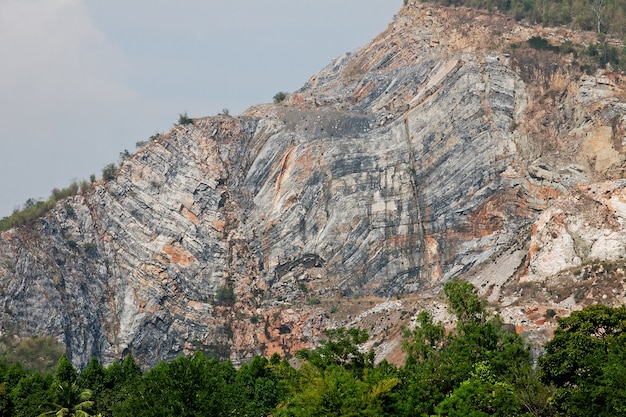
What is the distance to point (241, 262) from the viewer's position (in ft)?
323

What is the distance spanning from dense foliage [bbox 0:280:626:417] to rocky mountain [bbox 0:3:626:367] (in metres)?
31.2

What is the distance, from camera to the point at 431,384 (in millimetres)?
43625

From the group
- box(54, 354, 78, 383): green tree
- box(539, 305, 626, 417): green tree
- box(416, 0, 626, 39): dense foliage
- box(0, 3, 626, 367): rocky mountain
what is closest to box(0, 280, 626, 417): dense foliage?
box(539, 305, 626, 417): green tree

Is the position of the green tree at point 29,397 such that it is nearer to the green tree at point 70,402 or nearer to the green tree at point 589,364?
the green tree at point 70,402

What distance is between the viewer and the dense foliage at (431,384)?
4038 centimetres

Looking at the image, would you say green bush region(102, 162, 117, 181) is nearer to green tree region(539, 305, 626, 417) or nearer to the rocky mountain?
the rocky mountain

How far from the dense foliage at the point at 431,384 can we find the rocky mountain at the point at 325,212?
102 feet

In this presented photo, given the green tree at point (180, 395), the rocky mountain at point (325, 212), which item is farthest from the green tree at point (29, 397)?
the rocky mountain at point (325, 212)

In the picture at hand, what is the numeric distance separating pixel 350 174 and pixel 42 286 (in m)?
35.4

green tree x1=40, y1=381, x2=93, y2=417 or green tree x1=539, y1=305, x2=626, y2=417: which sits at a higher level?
green tree x1=40, y1=381, x2=93, y2=417

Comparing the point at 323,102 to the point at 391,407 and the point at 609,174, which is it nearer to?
the point at 609,174

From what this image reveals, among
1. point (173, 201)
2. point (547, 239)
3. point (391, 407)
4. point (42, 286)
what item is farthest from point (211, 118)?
point (391, 407)

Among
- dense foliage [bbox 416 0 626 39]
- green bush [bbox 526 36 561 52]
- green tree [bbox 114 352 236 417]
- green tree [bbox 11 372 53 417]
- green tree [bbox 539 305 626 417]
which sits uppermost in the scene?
dense foliage [bbox 416 0 626 39]

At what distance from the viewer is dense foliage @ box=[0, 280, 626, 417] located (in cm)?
4038
